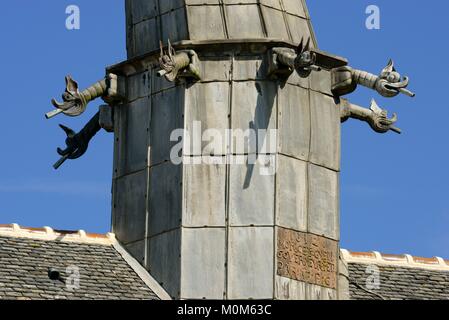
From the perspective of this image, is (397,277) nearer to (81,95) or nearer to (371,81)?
(371,81)

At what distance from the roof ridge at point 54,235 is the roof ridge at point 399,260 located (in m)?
6.76

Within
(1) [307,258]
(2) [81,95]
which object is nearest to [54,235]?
(2) [81,95]

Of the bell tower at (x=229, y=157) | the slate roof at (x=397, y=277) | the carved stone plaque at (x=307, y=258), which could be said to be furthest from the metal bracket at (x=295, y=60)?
the slate roof at (x=397, y=277)

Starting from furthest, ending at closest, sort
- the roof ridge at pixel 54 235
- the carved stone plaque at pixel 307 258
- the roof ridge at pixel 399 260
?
the roof ridge at pixel 399 260 → the roof ridge at pixel 54 235 → the carved stone plaque at pixel 307 258

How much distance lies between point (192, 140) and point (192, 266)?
3110 mm

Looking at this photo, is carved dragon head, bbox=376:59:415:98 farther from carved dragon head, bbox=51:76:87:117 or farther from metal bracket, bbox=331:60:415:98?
carved dragon head, bbox=51:76:87:117

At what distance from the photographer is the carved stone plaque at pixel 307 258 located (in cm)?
8162

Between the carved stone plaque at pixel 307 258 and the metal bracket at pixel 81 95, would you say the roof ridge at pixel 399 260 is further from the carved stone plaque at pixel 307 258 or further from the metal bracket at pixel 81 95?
the metal bracket at pixel 81 95

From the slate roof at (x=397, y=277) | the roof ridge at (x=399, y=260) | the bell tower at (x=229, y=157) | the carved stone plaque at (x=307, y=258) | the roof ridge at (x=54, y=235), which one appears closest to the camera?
the bell tower at (x=229, y=157)

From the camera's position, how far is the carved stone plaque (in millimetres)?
81625

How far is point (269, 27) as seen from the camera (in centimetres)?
8338
